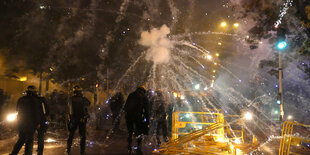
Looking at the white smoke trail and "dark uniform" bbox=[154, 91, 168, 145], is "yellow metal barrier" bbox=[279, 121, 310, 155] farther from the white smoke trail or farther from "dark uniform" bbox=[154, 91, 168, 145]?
the white smoke trail

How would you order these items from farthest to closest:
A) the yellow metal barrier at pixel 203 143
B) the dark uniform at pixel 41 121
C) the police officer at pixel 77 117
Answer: the police officer at pixel 77 117
the dark uniform at pixel 41 121
the yellow metal barrier at pixel 203 143

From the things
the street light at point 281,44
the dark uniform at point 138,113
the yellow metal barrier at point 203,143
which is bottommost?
the yellow metal barrier at point 203,143

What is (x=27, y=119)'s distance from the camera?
5578 mm

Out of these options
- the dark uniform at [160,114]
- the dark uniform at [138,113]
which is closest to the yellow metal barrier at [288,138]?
the dark uniform at [138,113]

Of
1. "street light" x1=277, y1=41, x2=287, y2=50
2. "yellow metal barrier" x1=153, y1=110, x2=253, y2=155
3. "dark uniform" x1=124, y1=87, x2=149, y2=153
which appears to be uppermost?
"street light" x1=277, y1=41, x2=287, y2=50

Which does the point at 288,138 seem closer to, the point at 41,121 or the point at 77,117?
the point at 77,117

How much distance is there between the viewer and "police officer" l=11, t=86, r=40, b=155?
5523mm

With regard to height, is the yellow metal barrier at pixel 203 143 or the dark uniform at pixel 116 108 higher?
the dark uniform at pixel 116 108

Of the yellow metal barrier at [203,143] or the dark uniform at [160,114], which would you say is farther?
the dark uniform at [160,114]

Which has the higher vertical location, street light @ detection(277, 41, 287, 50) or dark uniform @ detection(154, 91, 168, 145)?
street light @ detection(277, 41, 287, 50)

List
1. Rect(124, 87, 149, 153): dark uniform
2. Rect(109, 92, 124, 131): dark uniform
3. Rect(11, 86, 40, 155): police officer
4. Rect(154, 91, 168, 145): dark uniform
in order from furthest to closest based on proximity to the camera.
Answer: Rect(109, 92, 124, 131): dark uniform < Rect(154, 91, 168, 145): dark uniform < Rect(124, 87, 149, 153): dark uniform < Rect(11, 86, 40, 155): police officer

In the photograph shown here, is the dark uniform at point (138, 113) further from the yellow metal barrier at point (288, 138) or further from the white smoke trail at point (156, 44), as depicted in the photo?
the white smoke trail at point (156, 44)

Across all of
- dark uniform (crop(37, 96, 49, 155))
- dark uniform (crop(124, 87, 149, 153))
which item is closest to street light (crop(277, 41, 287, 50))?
dark uniform (crop(124, 87, 149, 153))

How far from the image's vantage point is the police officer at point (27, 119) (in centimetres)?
552
